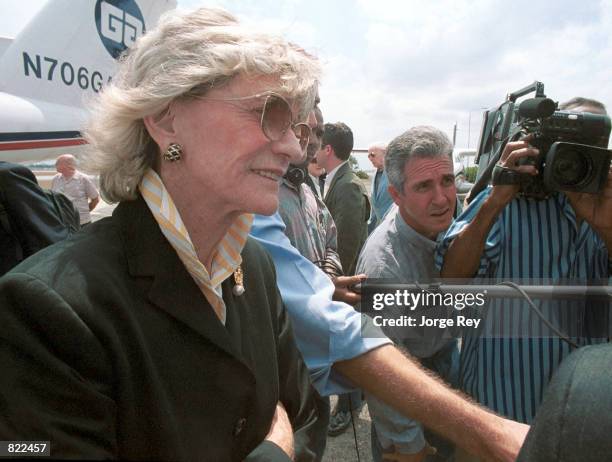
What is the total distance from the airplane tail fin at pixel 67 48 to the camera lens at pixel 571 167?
15.3 feet

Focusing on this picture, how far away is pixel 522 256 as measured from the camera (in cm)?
159

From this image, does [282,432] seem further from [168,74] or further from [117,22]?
[117,22]

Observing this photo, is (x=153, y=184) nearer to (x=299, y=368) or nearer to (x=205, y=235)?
(x=205, y=235)

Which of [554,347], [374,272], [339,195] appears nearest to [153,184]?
[374,272]

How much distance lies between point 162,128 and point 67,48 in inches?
218

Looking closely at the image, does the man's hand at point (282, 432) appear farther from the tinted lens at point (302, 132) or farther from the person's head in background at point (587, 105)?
the person's head in background at point (587, 105)

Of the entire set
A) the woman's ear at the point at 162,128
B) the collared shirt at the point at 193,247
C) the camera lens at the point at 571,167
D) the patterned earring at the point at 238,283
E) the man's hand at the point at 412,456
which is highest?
the woman's ear at the point at 162,128

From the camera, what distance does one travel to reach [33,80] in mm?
5059

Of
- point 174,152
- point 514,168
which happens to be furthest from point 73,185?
point 514,168

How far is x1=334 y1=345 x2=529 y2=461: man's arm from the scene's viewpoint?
1066mm

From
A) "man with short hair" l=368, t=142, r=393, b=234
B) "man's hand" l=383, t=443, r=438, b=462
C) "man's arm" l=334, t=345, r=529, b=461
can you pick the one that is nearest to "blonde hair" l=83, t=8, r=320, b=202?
"man's arm" l=334, t=345, r=529, b=461

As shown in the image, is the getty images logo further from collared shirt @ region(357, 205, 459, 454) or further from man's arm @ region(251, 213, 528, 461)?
man's arm @ region(251, 213, 528, 461)

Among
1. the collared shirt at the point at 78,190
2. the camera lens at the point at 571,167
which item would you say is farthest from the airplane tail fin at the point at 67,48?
the camera lens at the point at 571,167

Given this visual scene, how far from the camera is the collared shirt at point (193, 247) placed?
2.83 ft
